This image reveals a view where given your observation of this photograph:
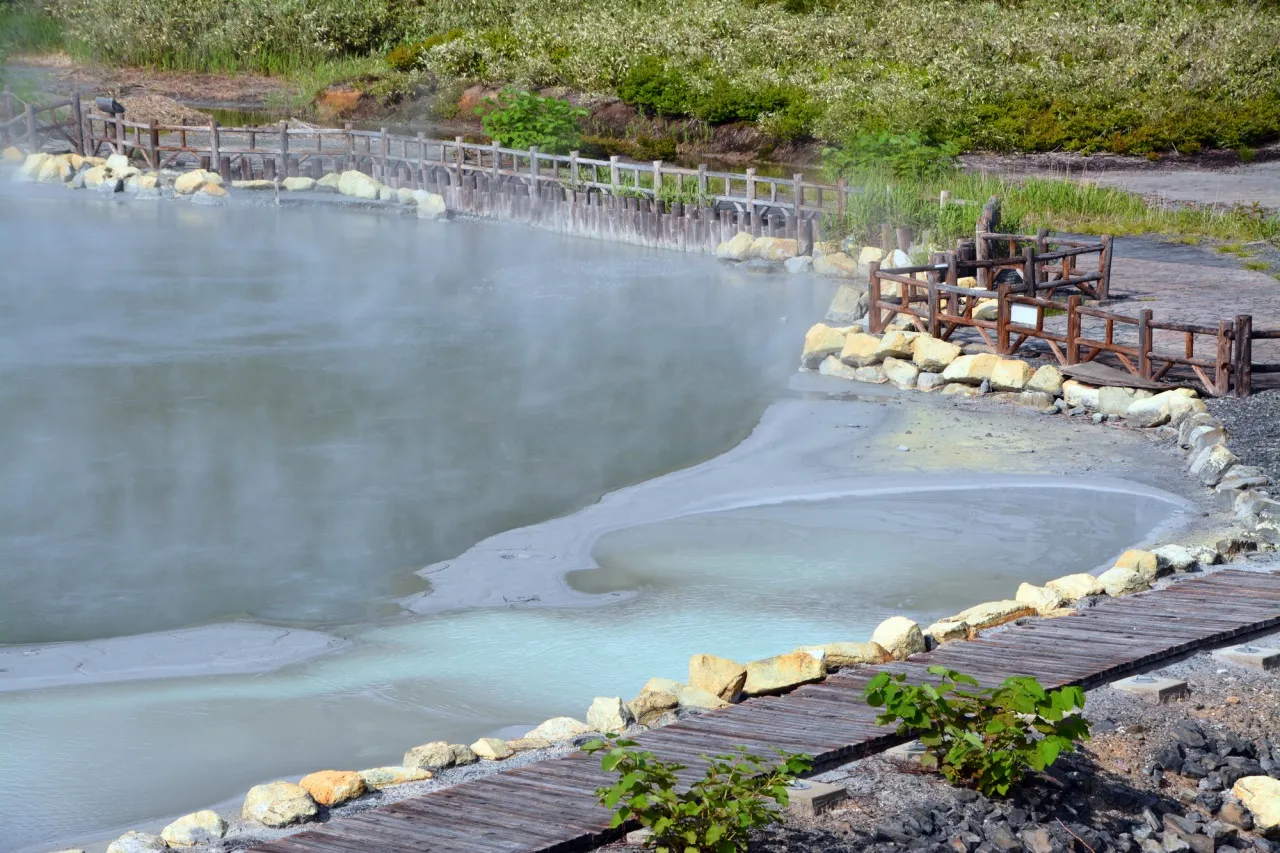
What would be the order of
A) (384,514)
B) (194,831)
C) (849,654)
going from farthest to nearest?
(384,514), (849,654), (194,831)

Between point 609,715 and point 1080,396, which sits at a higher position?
point 1080,396

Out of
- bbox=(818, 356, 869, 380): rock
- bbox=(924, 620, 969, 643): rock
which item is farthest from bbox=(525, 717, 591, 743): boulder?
bbox=(818, 356, 869, 380): rock

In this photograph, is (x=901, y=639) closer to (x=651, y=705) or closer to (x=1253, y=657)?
(x=651, y=705)

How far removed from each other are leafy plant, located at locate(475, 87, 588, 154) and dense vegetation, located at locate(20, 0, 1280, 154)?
6611 millimetres

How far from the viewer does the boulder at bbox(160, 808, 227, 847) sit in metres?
7.27

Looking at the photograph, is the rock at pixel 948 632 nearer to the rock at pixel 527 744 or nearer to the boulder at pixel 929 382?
the rock at pixel 527 744

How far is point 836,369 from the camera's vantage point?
62.0 feet

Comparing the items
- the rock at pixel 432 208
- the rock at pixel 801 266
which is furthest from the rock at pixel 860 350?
the rock at pixel 432 208

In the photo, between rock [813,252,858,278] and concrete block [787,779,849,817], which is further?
rock [813,252,858,278]

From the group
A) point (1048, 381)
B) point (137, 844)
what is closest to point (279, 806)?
point (137, 844)

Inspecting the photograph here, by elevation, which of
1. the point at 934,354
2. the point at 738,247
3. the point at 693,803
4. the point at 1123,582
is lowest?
the point at 1123,582

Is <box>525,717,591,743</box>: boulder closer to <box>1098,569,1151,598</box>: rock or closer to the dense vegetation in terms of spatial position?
<box>1098,569,1151,598</box>: rock

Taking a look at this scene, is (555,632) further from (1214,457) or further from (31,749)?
(1214,457)

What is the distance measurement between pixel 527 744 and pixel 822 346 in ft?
37.9
